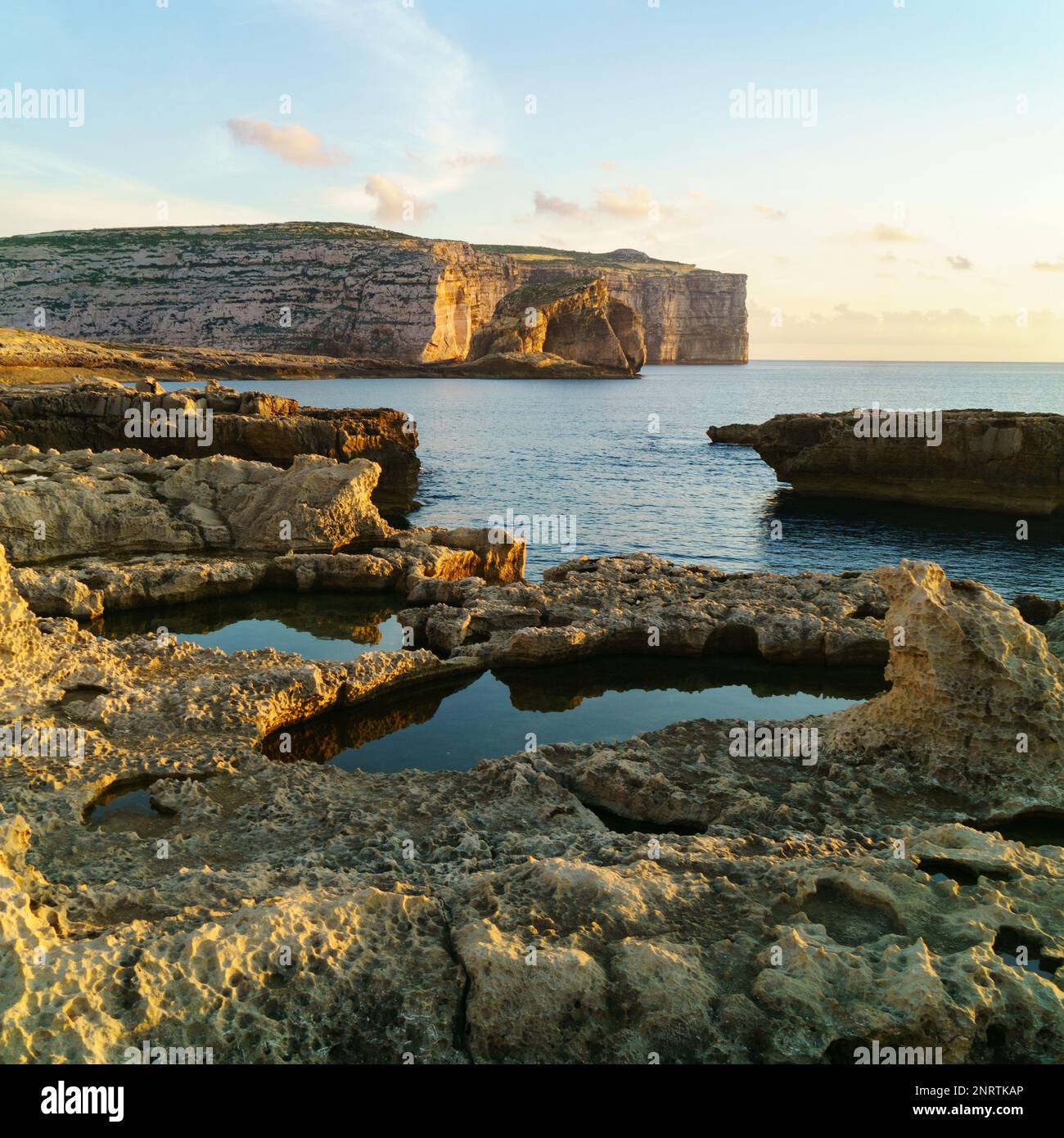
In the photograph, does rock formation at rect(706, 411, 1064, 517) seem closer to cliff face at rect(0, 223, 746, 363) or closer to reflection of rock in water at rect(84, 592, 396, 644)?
reflection of rock in water at rect(84, 592, 396, 644)

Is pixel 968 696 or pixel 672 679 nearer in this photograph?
pixel 968 696

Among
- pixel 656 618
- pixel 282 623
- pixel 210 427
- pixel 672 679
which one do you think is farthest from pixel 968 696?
pixel 210 427

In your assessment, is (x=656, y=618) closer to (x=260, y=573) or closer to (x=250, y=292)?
(x=260, y=573)

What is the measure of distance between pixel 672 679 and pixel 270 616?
996cm

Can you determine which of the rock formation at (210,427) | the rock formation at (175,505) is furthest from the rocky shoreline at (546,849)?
the rock formation at (210,427)

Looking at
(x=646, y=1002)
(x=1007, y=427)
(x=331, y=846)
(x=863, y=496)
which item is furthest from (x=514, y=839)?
(x=863, y=496)

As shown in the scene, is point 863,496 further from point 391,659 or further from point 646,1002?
point 646,1002

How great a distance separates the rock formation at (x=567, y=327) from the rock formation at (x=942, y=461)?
11819cm

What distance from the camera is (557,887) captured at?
684 centimetres

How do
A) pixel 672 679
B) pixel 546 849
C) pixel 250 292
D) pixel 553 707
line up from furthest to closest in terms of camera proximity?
pixel 250 292 < pixel 672 679 < pixel 553 707 < pixel 546 849

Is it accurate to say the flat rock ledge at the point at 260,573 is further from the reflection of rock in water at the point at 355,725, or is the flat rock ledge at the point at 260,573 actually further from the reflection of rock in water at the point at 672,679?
the reflection of rock in water at the point at 355,725

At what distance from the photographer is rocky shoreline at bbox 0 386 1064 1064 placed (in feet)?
17.7

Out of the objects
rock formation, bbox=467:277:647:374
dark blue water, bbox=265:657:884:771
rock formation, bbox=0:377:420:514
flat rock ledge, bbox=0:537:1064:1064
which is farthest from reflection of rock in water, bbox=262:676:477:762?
rock formation, bbox=467:277:647:374

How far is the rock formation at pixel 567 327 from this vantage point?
157125mm
